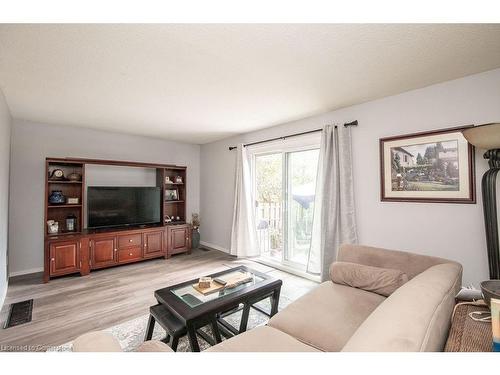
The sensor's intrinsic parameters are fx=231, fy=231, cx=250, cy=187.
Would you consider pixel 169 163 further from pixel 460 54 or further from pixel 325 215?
pixel 460 54

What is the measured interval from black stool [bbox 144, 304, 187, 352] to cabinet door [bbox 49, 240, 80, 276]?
234 centimetres

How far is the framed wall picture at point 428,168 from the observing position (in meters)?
2.13

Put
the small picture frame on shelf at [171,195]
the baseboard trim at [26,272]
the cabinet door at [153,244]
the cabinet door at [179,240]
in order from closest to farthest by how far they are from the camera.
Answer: the baseboard trim at [26,272], the cabinet door at [153,244], the cabinet door at [179,240], the small picture frame on shelf at [171,195]

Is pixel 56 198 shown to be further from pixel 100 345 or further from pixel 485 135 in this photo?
pixel 485 135

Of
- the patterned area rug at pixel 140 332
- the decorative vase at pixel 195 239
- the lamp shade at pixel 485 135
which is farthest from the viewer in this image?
the decorative vase at pixel 195 239

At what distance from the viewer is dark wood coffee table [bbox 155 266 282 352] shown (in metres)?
1.62

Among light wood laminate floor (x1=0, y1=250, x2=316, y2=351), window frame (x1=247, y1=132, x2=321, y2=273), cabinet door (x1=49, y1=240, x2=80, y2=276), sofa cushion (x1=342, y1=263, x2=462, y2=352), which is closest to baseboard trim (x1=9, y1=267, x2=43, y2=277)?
light wood laminate floor (x1=0, y1=250, x2=316, y2=351)

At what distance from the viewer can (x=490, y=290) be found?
1.12 metres

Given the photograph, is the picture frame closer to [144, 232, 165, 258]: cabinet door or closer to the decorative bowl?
[144, 232, 165, 258]: cabinet door

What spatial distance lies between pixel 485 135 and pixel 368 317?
165cm

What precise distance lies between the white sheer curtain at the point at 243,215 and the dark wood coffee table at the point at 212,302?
1.94m

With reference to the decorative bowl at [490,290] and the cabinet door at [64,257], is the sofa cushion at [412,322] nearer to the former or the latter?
the decorative bowl at [490,290]

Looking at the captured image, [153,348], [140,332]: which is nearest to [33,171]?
[140,332]

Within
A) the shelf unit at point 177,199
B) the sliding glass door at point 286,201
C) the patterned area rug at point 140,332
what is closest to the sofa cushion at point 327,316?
the patterned area rug at point 140,332
